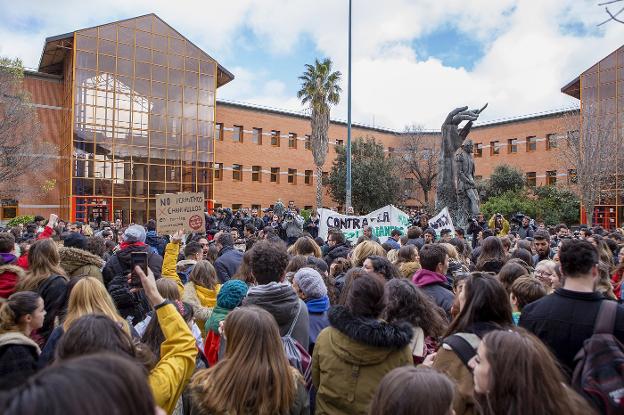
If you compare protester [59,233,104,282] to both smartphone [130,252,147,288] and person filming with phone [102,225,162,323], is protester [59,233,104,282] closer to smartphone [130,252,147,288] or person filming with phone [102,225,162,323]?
person filming with phone [102,225,162,323]

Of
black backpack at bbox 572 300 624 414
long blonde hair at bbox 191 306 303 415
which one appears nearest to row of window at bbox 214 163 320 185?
long blonde hair at bbox 191 306 303 415

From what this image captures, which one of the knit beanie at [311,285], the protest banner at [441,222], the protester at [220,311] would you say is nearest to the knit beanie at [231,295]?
the protester at [220,311]

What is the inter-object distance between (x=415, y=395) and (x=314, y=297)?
2690 millimetres

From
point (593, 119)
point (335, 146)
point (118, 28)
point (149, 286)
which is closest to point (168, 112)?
point (118, 28)

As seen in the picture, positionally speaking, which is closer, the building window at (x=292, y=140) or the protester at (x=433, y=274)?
the protester at (x=433, y=274)

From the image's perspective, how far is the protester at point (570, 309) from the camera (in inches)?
128

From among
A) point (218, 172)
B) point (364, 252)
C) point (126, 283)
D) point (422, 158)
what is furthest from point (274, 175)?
point (126, 283)

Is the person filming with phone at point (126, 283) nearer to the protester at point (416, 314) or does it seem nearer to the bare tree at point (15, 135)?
the protester at point (416, 314)

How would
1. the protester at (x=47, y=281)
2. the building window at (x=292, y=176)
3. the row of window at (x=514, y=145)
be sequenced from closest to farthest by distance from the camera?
the protester at (x=47, y=281), the row of window at (x=514, y=145), the building window at (x=292, y=176)

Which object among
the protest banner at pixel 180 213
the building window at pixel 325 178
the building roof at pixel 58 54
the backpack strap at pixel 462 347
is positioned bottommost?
the backpack strap at pixel 462 347

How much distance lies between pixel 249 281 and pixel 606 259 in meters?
4.90

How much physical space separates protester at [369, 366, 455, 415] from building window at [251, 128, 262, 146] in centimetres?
4318

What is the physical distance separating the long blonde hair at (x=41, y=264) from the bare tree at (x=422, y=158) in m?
44.7

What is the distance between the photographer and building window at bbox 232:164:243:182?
4341 cm
